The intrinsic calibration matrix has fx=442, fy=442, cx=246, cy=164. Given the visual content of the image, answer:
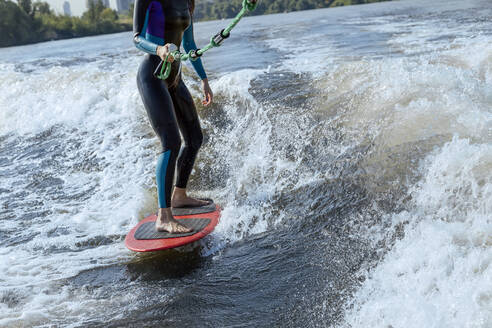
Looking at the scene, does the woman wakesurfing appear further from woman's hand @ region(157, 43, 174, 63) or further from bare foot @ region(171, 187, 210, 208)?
bare foot @ region(171, 187, 210, 208)

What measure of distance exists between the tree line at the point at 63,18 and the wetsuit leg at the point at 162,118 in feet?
167

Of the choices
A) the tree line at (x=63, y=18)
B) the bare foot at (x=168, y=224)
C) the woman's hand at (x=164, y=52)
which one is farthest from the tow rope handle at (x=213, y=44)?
the tree line at (x=63, y=18)

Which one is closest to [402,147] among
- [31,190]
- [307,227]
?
[307,227]

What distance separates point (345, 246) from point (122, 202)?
9.09 feet

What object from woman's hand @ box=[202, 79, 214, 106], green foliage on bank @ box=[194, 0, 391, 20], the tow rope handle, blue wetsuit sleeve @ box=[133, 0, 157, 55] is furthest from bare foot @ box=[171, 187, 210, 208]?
green foliage on bank @ box=[194, 0, 391, 20]

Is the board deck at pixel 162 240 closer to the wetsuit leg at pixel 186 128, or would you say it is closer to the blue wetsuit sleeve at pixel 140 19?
the wetsuit leg at pixel 186 128

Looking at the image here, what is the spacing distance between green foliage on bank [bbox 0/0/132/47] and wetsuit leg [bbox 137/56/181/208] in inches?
2495

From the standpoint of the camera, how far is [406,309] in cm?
232

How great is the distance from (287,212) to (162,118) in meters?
1.42

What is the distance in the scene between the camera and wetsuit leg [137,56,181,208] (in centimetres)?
387

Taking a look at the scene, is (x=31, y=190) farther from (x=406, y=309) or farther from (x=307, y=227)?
(x=406, y=309)

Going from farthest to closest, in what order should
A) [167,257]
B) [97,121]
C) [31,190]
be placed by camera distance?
[97,121] → [31,190] → [167,257]

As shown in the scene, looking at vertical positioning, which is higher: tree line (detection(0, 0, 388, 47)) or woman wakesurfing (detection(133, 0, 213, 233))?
tree line (detection(0, 0, 388, 47))

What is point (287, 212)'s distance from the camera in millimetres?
4105
